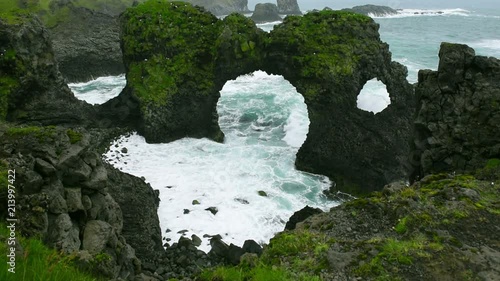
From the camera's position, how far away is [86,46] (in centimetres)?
6025

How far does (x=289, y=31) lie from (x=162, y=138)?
14906 mm

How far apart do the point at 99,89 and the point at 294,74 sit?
30446mm

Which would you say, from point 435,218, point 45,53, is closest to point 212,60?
point 45,53

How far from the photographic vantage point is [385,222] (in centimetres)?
1292

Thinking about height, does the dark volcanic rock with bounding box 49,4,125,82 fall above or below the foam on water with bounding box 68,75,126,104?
above

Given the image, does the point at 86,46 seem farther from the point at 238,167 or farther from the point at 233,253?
the point at 233,253

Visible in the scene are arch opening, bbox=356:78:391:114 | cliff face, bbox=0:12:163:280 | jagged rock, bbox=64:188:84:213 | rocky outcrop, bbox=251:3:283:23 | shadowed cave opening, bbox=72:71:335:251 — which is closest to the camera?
cliff face, bbox=0:12:163:280

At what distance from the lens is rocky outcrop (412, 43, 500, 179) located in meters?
18.5

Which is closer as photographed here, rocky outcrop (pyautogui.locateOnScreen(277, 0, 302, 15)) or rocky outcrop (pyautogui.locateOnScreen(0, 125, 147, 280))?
rocky outcrop (pyautogui.locateOnScreen(0, 125, 147, 280))

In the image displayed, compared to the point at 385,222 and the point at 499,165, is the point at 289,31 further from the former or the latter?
the point at 385,222

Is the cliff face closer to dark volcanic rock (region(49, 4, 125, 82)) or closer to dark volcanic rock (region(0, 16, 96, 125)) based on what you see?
dark volcanic rock (region(0, 16, 96, 125))

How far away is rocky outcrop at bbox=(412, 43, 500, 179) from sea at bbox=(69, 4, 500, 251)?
33.2ft

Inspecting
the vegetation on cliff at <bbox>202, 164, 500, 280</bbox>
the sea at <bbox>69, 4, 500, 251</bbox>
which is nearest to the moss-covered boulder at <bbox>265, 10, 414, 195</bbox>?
the sea at <bbox>69, 4, 500, 251</bbox>

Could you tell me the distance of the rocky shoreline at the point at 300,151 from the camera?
11.4 metres
